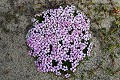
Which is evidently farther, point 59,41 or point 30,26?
point 30,26

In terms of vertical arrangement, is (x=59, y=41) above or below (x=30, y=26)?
below

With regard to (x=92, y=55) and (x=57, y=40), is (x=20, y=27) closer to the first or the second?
(x=57, y=40)

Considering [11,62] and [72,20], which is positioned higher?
[72,20]

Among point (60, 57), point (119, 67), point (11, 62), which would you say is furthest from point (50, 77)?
point (119, 67)
